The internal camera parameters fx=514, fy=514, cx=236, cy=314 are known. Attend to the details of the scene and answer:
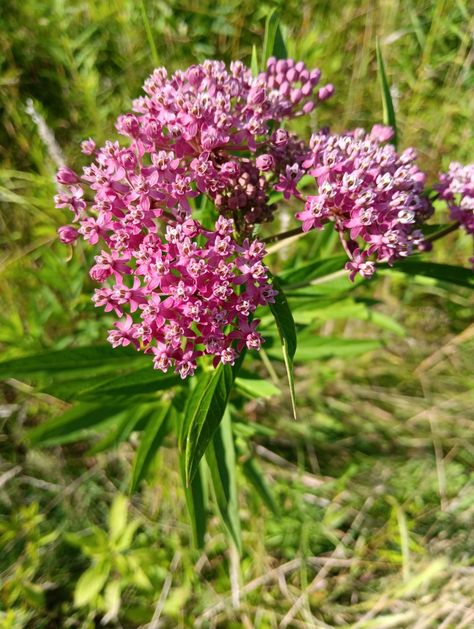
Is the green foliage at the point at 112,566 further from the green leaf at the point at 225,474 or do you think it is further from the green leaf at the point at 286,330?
the green leaf at the point at 286,330

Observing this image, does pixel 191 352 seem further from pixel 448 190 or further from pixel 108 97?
pixel 108 97

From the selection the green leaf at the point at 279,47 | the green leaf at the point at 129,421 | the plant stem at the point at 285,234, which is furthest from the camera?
the green leaf at the point at 129,421

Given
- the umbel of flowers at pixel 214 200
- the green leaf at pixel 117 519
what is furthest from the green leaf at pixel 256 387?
the green leaf at pixel 117 519

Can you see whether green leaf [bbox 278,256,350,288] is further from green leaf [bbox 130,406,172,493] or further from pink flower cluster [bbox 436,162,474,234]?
green leaf [bbox 130,406,172,493]

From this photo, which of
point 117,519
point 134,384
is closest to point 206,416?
point 134,384

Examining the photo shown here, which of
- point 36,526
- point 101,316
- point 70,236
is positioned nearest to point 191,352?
point 70,236

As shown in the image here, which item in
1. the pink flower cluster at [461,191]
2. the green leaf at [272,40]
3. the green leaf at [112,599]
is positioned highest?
the green leaf at [272,40]

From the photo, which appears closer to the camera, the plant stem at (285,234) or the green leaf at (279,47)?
the plant stem at (285,234)
